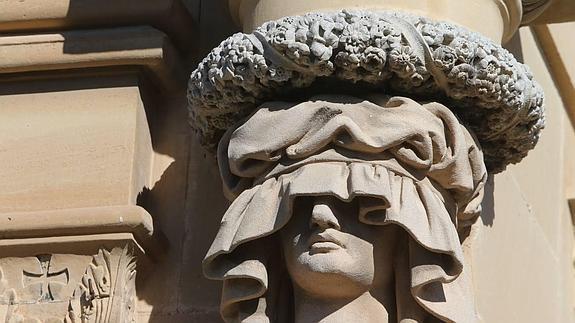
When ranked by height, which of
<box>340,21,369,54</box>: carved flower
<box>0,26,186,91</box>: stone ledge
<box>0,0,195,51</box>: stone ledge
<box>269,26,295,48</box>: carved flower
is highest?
<box>340,21,369,54</box>: carved flower

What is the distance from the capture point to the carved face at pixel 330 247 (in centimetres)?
241

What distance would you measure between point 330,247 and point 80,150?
60cm

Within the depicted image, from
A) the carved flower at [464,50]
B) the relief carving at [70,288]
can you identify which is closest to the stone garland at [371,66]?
the carved flower at [464,50]

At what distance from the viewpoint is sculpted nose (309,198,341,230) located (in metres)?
2.41

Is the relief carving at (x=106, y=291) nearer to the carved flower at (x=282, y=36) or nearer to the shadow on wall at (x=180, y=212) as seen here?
the shadow on wall at (x=180, y=212)

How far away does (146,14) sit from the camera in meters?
2.89

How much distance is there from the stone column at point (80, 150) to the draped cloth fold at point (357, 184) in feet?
0.93

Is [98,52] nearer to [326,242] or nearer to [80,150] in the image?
[80,150]

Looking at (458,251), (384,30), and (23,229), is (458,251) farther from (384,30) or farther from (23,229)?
(23,229)

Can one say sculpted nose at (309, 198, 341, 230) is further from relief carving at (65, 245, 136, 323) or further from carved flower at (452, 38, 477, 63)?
relief carving at (65, 245, 136, 323)

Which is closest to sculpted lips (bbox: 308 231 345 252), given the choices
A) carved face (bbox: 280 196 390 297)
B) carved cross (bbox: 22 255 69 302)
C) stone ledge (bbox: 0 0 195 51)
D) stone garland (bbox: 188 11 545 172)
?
carved face (bbox: 280 196 390 297)

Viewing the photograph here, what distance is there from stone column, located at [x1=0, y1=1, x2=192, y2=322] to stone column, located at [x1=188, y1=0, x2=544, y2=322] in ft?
0.86

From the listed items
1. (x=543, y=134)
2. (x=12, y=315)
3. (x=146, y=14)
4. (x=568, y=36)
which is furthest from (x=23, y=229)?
(x=568, y=36)

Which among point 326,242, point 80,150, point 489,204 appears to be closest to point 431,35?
point 326,242
